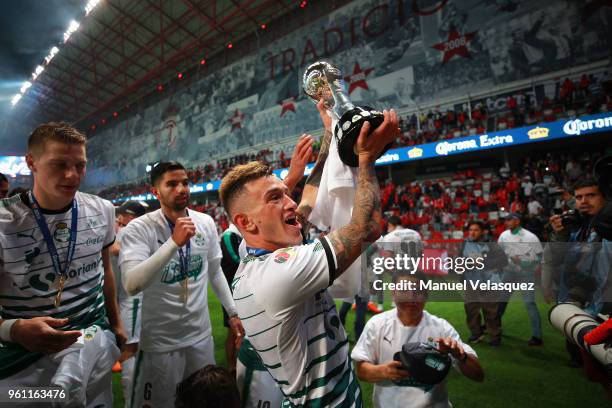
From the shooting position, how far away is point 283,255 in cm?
111

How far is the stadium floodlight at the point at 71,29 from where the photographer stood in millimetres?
19388

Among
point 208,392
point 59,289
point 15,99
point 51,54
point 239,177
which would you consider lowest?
point 208,392

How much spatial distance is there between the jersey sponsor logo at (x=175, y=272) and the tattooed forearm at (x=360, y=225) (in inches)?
64.7

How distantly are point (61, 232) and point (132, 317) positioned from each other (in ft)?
5.61

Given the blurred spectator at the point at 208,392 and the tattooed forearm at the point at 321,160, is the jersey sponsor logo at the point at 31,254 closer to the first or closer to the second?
the blurred spectator at the point at 208,392

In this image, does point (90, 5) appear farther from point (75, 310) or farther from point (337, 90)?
point (337, 90)

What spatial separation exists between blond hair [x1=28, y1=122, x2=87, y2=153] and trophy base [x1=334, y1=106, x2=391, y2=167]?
142 cm

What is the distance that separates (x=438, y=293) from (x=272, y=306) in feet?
4.78

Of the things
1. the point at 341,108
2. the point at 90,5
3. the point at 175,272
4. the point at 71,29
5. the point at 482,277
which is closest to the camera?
the point at 341,108

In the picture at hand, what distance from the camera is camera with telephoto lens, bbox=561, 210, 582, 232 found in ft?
9.62

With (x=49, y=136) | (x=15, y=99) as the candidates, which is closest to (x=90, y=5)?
(x=15, y=99)

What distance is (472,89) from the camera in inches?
579

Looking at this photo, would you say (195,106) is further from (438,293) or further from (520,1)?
(438,293)

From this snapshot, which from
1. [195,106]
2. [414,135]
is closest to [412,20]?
[414,135]
